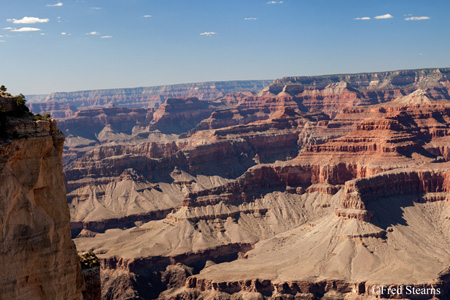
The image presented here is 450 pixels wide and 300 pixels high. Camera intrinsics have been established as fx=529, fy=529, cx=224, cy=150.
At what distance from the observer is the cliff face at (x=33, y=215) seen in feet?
84.1

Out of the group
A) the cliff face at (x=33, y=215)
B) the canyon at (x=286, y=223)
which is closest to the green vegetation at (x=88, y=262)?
the cliff face at (x=33, y=215)

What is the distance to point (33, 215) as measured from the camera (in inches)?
1050

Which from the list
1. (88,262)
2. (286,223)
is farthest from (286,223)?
(88,262)

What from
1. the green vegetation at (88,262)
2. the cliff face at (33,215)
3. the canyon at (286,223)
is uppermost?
the cliff face at (33,215)

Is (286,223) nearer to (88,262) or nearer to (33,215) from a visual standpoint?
(88,262)

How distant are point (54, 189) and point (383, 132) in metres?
146

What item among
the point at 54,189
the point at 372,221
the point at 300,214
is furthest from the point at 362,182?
the point at 54,189

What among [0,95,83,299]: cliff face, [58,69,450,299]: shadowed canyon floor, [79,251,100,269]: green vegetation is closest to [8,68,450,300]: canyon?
[58,69,450,299]: shadowed canyon floor

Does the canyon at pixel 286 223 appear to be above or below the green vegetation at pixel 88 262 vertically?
below

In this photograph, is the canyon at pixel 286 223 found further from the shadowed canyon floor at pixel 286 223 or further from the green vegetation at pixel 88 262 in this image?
the green vegetation at pixel 88 262

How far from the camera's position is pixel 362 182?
4830 inches

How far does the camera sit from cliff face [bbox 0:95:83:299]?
25641mm

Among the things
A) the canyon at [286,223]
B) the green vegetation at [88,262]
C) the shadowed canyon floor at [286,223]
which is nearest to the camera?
the green vegetation at [88,262]

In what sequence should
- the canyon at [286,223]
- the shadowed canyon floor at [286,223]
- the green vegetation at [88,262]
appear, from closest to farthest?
the green vegetation at [88,262], the canyon at [286,223], the shadowed canyon floor at [286,223]
